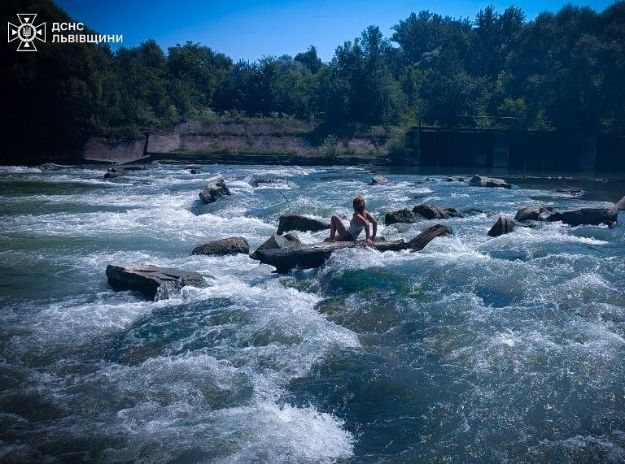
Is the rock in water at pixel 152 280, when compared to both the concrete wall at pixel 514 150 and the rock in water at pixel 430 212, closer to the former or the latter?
the rock in water at pixel 430 212

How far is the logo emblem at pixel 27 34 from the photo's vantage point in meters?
38.0

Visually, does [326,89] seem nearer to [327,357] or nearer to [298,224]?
[298,224]

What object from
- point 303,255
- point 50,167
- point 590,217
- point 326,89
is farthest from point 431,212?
point 326,89

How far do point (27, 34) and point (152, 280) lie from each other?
125ft

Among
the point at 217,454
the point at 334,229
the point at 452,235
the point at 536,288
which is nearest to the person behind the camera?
the point at 217,454

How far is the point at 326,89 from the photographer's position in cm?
5266

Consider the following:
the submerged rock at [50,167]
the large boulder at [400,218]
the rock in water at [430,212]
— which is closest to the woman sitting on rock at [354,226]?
the large boulder at [400,218]

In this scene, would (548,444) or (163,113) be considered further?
(163,113)

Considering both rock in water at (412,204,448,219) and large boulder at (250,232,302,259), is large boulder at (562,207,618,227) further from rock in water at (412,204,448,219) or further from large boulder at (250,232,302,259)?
large boulder at (250,232,302,259)

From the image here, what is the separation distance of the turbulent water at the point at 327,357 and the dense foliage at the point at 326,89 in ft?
104

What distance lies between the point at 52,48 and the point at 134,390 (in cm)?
3989

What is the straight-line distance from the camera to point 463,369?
5.96m

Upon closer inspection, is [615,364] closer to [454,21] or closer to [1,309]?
[1,309]

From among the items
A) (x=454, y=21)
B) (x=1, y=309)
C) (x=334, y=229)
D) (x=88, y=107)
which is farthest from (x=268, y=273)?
(x=454, y=21)
